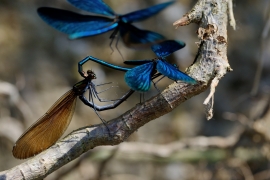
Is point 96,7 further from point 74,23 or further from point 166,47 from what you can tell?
point 166,47

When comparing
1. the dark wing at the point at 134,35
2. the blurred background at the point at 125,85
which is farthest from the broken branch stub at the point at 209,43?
the blurred background at the point at 125,85

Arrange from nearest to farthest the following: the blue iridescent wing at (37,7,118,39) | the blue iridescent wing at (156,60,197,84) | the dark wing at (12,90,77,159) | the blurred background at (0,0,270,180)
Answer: the blue iridescent wing at (156,60,197,84), the dark wing at (12,90,77,159), the blue iridescent wing at (37,7,118,39), the blurred background at (0,0,270,180)

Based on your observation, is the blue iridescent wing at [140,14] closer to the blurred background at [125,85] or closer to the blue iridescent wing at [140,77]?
the blue iridescent wing at [140,77]

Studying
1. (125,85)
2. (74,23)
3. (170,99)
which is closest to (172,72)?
(170,99)

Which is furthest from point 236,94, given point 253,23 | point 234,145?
point 234,145

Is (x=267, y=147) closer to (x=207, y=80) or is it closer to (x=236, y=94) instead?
(x=236, y=94)

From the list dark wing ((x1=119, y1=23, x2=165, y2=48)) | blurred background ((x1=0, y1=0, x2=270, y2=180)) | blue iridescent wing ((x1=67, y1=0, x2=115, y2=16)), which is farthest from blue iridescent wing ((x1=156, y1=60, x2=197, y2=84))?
blurred background ((x1=0, y1=0, x2=270, y2=180))

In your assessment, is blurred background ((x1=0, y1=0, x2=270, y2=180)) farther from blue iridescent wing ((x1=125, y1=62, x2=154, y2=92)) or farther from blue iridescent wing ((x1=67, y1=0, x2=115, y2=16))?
blue iridescent wing ((x1=125, y1=62, x2=154, y2=92))
